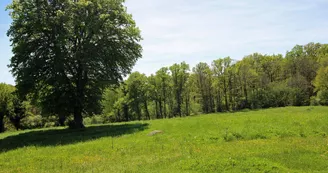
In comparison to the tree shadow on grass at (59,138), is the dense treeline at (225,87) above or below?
above

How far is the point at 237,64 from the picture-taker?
83875mm

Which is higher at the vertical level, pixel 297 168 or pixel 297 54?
pixel 297 54

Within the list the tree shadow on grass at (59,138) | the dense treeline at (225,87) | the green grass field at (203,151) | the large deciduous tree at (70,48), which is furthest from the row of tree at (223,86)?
the green grass field at (203,151)

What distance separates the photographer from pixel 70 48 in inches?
1261

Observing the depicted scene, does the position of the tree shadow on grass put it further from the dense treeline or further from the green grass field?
the dense treeline

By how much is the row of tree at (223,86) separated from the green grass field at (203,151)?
174ft

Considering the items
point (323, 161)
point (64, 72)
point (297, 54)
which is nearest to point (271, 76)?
point (297, 54)

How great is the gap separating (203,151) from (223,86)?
70264mm

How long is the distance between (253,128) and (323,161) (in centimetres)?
858

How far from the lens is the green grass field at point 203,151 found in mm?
12672

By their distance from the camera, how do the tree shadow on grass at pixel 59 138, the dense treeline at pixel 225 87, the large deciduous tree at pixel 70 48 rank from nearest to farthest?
the tree shadow on grass at pixel 59 138
the large deciduous tree at pixel 70 48
the dense treeline at pixel 225 87

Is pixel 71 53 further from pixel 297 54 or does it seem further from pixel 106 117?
pixel 297 54

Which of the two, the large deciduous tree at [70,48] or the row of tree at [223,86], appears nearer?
the large deciduous tree at [70,48]

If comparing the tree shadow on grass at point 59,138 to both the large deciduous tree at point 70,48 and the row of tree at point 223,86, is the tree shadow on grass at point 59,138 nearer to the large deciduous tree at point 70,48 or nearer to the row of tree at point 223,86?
the large deciduous tree at point 70,48
